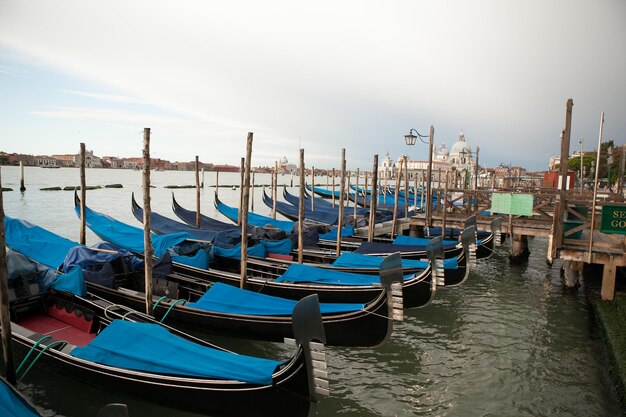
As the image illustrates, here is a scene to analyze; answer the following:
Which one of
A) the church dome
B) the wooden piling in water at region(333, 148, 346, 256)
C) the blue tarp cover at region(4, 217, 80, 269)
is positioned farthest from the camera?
the church dome

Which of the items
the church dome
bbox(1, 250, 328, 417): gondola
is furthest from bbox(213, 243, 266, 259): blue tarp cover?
the church dome

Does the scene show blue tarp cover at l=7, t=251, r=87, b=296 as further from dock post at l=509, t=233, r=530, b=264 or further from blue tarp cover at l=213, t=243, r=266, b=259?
dock post at l=509, t=233, r=530, b=264

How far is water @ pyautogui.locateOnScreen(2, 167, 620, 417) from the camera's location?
13.2 feet

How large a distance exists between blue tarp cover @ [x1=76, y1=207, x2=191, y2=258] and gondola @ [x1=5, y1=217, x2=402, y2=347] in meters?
1.37

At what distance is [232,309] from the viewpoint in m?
4.71

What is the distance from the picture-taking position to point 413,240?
8750 mm

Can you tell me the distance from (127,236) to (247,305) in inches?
188

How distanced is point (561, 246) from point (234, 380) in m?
5.85

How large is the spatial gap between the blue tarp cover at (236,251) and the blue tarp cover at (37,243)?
7.39 feet

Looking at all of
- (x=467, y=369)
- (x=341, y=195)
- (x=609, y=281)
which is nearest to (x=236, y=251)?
(x=341, y=195)

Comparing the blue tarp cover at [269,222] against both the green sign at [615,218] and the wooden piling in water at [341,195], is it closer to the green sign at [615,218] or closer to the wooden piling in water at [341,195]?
the wooden piling in water at [341,195]

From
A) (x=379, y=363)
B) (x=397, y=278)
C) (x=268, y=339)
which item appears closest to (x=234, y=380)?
(x=268, y=339)

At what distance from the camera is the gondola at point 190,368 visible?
2898mm

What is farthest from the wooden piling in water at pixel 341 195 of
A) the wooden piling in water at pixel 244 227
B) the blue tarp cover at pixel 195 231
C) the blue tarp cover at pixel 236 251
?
the wooden piling in water at pixel 244 227
